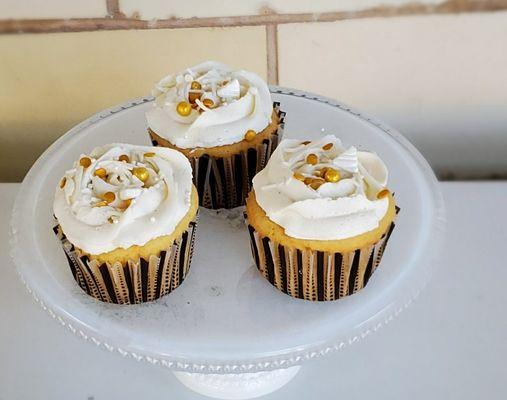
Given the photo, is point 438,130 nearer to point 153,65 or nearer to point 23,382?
point 153,65

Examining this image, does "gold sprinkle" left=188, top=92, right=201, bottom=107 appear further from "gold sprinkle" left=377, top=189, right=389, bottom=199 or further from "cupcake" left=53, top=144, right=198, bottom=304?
"gold sprinkle" left=377, top=189, right=389, bottom=199

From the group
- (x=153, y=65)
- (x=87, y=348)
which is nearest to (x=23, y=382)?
(x=87, y=348)

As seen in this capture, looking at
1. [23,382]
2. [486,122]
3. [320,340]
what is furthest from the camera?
[486,122]

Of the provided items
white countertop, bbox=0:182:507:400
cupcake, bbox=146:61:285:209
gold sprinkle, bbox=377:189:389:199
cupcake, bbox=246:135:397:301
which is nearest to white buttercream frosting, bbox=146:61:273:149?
cupcake, bbox=146:61:285:209

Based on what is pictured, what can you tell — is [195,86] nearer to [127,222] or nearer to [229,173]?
[229,173]

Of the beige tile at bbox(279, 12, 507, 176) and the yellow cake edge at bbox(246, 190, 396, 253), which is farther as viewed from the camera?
the beige tile at bbox(279, 12, 507, 176)

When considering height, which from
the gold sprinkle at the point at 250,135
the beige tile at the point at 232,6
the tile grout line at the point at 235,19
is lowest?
the gold sprinkle at the point at 250,135

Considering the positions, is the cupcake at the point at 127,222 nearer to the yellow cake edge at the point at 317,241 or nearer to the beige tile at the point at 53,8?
the yellow cake edge at the point at 317,241

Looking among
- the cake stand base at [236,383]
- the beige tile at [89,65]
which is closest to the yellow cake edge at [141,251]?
the cake stand base at [236,383]
